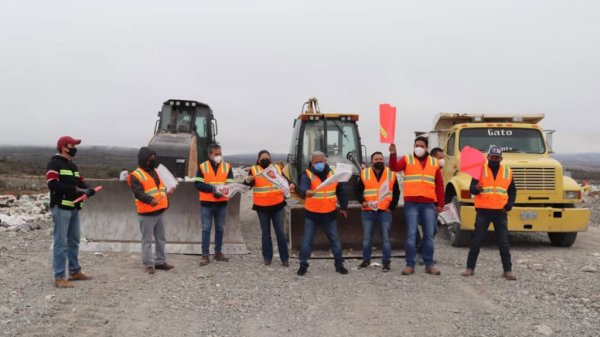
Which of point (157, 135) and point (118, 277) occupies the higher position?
point (157, 135)

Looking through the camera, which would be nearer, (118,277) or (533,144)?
(118,277)

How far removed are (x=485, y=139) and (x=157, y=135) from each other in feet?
23.6

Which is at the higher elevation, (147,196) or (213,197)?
(147,196)

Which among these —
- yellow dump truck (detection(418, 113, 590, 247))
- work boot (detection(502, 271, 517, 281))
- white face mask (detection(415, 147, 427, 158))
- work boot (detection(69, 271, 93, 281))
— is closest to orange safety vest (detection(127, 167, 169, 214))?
work boot (detection(69, 271, 93, 281))

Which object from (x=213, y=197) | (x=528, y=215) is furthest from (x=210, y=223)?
(x=528, y=215)

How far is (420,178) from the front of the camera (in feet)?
24.6

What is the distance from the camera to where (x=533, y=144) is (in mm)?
10742

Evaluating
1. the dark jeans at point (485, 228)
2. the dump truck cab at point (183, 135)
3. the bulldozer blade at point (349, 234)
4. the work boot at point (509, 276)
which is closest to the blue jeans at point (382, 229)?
the bulldozer blade at point (349, 234)

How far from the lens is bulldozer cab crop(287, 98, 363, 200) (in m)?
10.5

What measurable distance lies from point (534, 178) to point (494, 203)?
277cm

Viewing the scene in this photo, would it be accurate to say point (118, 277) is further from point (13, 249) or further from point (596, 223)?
point (596, 223)

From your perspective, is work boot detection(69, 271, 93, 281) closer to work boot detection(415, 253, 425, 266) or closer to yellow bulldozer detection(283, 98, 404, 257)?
yellow bulldozer detection(283, 98, 404, 257)

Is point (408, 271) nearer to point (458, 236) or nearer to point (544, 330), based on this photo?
point (544, 330)

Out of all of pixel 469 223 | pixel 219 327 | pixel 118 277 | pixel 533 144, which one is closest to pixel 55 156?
pixel 118 277
